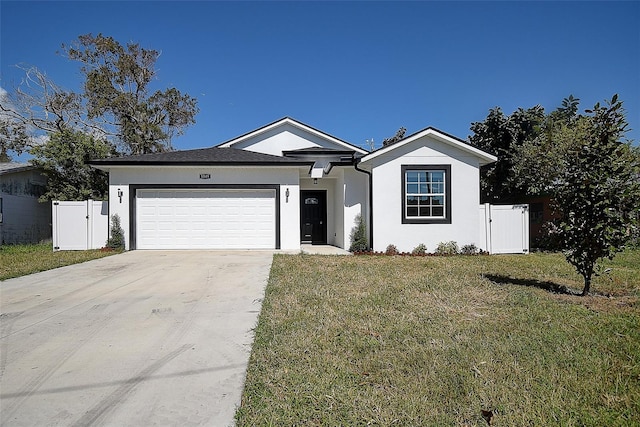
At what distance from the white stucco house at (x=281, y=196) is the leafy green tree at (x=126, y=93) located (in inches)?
518

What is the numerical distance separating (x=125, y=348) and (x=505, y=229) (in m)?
12.1

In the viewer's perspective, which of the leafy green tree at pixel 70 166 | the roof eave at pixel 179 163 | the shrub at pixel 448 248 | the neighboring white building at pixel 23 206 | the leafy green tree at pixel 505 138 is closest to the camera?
the shrub at pixel 448 248

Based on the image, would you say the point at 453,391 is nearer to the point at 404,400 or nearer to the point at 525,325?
the point at 404,400

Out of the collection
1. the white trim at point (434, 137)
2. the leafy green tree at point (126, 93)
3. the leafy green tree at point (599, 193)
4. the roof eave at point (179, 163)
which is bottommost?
the leafy green tree at point (599, 193)

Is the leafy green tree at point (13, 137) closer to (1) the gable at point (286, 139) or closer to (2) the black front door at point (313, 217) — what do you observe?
(1) the gable at point (286, 139)

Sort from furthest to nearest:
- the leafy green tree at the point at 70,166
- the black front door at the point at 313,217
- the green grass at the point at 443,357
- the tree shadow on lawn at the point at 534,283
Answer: the leafy green tree at the point at 70,166
the black front door at the point at 313,217
the tree shadow on lawn at the point at 534,283
the green grass at the point at 443,357

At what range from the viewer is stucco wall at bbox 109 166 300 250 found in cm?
1275

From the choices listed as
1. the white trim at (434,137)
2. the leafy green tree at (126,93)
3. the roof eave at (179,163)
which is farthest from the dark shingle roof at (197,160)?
the leafy green tree at (126,93)

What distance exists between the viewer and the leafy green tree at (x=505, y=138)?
16047 mm

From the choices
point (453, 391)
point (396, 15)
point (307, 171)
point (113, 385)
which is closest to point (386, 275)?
point (453, 391)

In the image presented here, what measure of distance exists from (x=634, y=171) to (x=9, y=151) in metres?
29.9

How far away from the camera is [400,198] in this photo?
1238 centimetres

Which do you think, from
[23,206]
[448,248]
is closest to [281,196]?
[448,248]

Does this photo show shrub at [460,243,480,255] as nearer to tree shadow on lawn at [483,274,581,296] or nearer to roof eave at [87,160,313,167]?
tree shadow on lawn at [483,274,581,296]
